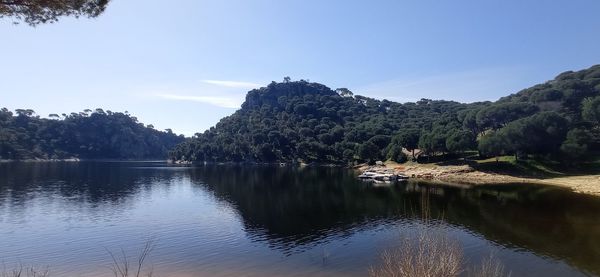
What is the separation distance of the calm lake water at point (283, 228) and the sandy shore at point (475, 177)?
34.0 ft

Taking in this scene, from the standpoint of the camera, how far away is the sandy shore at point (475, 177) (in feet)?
324

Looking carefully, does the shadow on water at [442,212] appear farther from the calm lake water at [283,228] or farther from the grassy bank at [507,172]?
the grassy bank at [507,172]

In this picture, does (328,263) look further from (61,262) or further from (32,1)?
(32,1)

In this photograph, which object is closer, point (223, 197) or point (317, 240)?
point (317, 240)

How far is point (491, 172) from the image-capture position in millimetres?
124750

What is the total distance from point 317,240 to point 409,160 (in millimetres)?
116258

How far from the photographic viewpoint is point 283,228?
58.2m

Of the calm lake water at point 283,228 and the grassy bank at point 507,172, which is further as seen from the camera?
the grassy bank at point 507,172

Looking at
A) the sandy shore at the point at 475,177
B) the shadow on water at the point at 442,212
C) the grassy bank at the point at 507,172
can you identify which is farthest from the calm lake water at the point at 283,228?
the grassy bank at the point at 507,172

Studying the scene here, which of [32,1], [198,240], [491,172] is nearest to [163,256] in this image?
[198,240]

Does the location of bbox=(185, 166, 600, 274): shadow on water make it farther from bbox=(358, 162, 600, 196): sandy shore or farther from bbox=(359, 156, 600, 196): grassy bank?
bbox=(359, 156, 600, 196): grassy bank

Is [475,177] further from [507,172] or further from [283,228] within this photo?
[283,228]

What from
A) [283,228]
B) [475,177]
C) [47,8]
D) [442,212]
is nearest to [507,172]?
[475,177]

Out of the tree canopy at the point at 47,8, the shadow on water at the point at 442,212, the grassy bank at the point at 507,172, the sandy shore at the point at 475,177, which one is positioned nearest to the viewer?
the tree canopy at the point at 47,8
